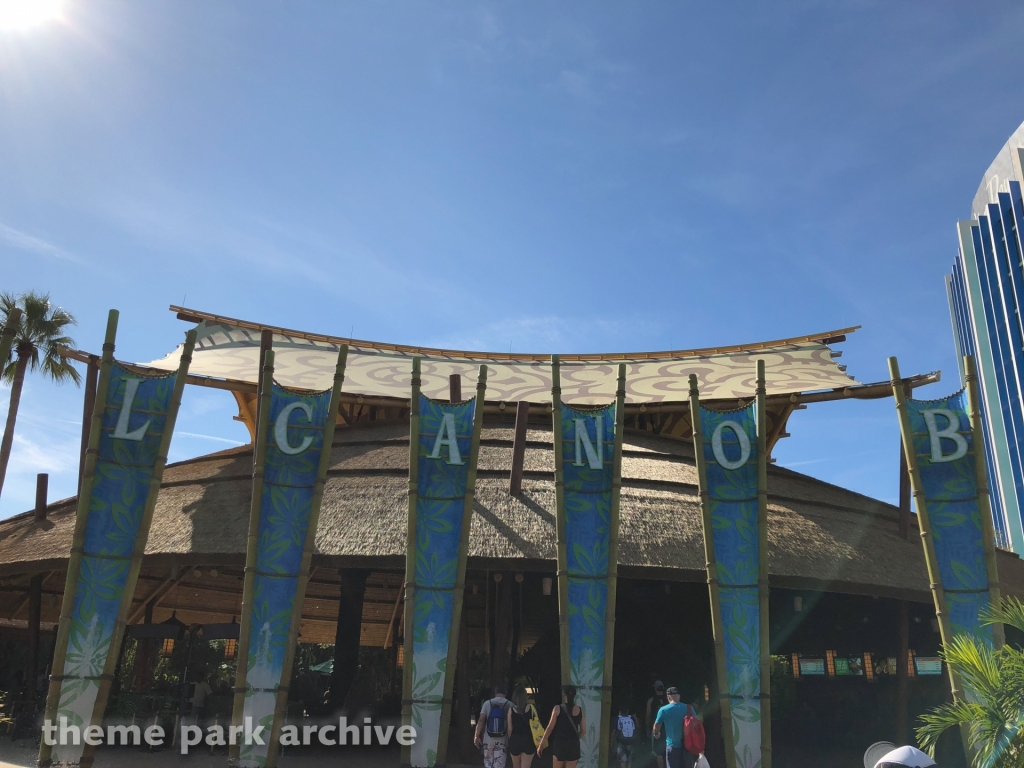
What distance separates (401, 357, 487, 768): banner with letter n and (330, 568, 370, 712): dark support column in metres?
6.79

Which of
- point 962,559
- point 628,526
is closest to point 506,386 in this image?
point 628,526

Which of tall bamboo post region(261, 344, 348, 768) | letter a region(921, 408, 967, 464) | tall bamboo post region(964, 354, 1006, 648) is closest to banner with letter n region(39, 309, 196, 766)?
tall bamboo post region(261, 344, 348, 768)

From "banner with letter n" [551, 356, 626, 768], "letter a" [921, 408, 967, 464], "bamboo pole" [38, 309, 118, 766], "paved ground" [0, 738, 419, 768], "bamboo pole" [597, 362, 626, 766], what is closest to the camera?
"bamboo pole" [38, 309, 118, 766]

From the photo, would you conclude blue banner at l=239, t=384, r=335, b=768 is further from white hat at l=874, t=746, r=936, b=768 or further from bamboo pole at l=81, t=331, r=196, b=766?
white hat at l=874, t=746, r=936, b=768

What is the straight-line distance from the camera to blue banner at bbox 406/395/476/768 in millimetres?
13625

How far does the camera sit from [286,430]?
50.2ft

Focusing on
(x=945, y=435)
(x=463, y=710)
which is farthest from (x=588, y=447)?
(x=945, y=435)

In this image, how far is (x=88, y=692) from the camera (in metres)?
13.4

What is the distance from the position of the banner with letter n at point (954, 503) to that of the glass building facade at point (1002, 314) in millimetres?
89657

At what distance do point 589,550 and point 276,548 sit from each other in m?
6.04

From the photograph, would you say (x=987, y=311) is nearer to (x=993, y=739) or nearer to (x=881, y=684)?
(x=881, y=684)

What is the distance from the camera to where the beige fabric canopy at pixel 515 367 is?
23578 mm

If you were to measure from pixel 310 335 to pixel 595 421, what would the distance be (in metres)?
16.3

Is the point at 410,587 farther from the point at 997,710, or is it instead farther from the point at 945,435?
the point at 945,435
